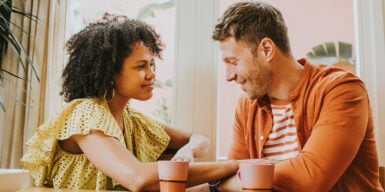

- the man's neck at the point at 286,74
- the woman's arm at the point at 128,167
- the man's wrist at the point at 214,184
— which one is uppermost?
the man's neck at the point at 286,74

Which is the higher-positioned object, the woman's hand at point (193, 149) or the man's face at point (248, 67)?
the man's face at point (248, 67)

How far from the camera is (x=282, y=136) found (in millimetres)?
1658

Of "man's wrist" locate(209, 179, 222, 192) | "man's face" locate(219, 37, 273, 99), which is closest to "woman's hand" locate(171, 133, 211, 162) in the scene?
"man's wrist" locate(209, 179, 222, 192)

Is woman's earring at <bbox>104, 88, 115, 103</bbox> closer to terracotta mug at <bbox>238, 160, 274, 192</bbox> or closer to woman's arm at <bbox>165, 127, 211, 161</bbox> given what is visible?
woman's arm at <bbox>165, 127, 211, 161</bbox>

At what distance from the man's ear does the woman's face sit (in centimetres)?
52

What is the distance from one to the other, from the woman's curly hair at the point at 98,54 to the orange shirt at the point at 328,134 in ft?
2.04

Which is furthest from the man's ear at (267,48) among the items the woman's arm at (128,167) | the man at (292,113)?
the woman's arm at (128,167)

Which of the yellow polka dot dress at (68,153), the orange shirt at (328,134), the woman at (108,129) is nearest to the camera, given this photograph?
the orange shirt at (328,134)

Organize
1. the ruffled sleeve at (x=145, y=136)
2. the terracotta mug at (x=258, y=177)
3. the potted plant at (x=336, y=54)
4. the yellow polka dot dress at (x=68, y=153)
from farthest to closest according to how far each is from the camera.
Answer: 1. the potted plant at (x=336, y=54)
2. the ruffled sleeve at (x=145, y=136)
3. the yellow polka dot dress at (x=68, y=153)
4. the terracotta mug at (x=258, y=177)

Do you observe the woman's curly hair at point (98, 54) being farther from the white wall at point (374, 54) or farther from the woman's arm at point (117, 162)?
the white wall at point (374, 54)

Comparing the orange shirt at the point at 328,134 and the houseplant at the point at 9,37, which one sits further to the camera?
the houseplant at the point at 9,37

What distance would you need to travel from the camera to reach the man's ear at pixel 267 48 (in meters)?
1.66

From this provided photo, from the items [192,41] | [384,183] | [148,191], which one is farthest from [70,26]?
[384,183]

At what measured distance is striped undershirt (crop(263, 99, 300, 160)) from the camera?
162 centimetres
